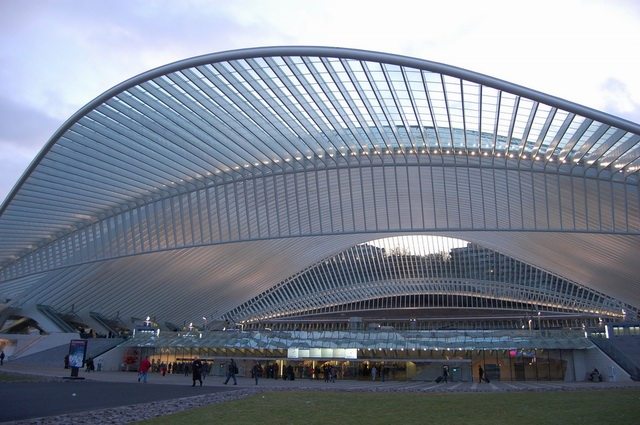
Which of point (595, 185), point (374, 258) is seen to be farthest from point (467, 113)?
point (374, 258)

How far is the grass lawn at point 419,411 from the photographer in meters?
11.7

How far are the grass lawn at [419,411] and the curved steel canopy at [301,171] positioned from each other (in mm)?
12047

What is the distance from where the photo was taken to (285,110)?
28422 millimetres

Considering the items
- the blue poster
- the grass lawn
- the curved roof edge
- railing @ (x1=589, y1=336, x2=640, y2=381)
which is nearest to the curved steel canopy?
the curved roof edge

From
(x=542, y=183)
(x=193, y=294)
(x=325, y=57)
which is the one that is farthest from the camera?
(x=193, y=294)

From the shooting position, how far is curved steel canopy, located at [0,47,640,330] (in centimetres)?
2475

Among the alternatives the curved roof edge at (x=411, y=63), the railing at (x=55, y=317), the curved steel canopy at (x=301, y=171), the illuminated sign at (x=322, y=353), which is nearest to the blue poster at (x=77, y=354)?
the curved steel canopy at (x=301, y=171)

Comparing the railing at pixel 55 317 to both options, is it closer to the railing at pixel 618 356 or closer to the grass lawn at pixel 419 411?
the grass lawn at pixel 419 411

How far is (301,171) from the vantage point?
37188 millimetres

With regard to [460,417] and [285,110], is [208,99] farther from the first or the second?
[460,417]

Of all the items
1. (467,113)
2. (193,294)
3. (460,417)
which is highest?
(467,113)

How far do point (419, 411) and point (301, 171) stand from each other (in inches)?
974

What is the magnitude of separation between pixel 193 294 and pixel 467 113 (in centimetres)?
4127

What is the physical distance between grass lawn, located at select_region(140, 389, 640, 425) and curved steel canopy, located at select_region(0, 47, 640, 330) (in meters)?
12.0
